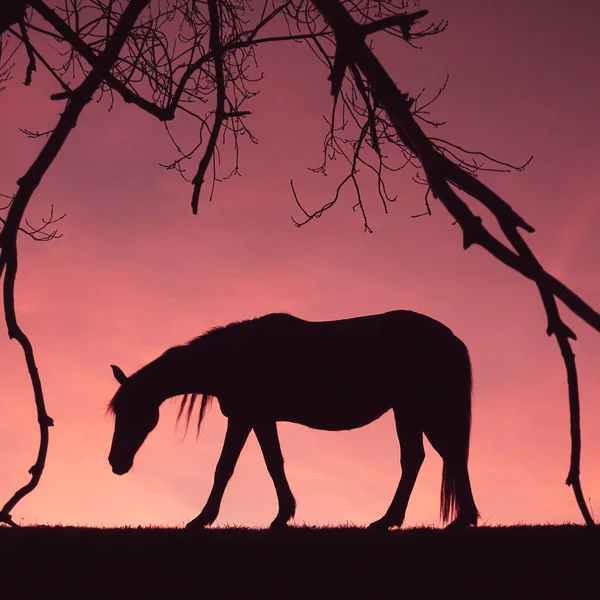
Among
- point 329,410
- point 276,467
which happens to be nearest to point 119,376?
point 276,467

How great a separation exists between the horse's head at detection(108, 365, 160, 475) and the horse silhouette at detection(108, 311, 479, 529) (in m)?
0.01

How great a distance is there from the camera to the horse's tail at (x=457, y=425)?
792 centimetres

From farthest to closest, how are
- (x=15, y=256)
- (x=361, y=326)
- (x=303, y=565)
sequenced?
(x=361, y=326)
(x=303, y=565)
(x=15, y=256)

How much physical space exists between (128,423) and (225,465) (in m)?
1.34

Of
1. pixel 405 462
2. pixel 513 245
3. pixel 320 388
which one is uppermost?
pixel 320 388

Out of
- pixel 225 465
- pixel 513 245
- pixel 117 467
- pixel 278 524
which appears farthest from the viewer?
pixel 117 467

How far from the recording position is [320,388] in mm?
8477

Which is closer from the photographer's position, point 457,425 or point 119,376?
point 457,425

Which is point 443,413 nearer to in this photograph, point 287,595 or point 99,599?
point 287,595

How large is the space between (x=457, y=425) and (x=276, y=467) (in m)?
1.95

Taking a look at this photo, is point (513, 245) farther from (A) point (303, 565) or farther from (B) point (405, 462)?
(B) point (405, 462)

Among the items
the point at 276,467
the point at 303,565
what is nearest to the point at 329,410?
the point at 276,467

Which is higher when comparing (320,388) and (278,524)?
(320,388)

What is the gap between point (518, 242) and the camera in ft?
8.46
